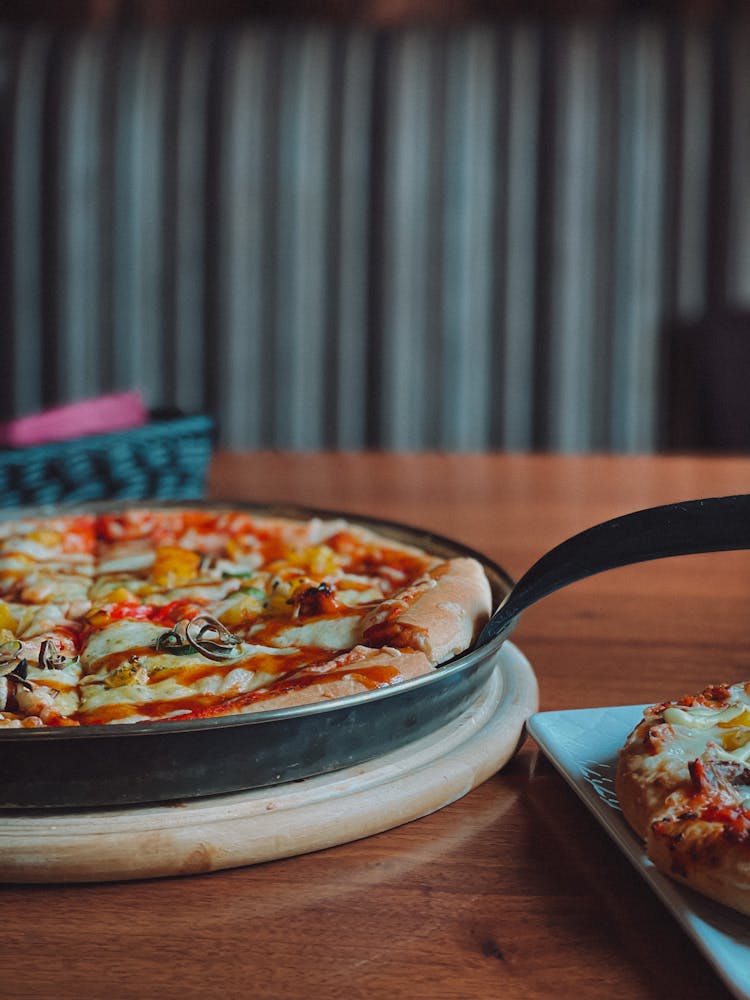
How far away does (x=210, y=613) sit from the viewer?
2.77 ft

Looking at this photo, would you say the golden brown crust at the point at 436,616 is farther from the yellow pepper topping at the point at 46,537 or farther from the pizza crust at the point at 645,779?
the yellow pepper topping at the point at 46,537

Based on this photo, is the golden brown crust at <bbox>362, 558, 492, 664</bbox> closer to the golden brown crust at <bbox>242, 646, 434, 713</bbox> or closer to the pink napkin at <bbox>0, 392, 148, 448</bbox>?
the golden brown crust at <bbox>242, 646, 434, 713</bbox>

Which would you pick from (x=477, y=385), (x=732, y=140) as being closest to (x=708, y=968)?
(x=477, y=385)

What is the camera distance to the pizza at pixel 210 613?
674mm

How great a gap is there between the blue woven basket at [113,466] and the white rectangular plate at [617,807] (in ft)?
2.62

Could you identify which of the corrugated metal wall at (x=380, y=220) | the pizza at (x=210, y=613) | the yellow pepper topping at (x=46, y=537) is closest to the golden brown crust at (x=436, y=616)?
the pizza at (x=210, y=613)

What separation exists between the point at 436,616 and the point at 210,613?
0.65 ft

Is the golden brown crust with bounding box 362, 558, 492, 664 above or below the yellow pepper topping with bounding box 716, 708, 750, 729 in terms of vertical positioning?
above

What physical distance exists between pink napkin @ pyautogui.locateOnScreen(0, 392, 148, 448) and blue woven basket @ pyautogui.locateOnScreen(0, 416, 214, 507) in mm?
112

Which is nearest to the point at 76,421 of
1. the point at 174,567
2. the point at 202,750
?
the point at 174,567

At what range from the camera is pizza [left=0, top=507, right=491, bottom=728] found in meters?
0.67

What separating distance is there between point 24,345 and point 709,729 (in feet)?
8.98

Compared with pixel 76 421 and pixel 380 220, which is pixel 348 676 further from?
pixel 380 220

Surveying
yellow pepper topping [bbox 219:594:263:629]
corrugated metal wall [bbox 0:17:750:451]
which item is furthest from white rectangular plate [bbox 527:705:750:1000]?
corrugated metal wall [bbox 0:17:750:451]
